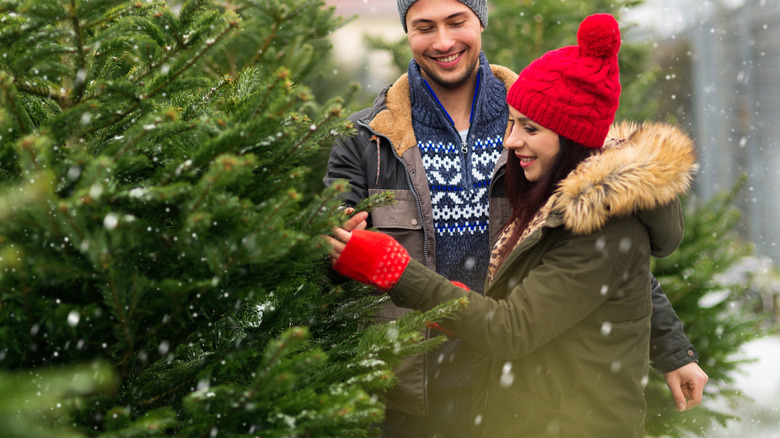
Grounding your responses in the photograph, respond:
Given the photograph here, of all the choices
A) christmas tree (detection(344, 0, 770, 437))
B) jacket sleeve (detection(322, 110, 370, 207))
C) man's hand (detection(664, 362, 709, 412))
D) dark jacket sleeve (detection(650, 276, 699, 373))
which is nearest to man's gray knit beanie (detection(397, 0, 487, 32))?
jacket sleeve (detection(322, 110, 370, 207))

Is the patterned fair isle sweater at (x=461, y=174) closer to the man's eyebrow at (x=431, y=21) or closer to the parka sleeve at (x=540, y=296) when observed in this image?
the man's eyebrow at (x=431, y=21)

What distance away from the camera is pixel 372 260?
1.84 meters

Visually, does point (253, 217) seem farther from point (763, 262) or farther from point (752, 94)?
point (752, 94)

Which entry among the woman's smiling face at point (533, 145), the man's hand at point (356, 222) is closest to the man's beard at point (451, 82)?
the woman's smiling face at point (533, 145)

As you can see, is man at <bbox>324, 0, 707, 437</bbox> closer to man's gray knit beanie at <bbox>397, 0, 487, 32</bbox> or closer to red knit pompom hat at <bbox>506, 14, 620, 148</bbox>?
man's gray knit beanie at <bbox>397, 0, 487, 32</bbox>

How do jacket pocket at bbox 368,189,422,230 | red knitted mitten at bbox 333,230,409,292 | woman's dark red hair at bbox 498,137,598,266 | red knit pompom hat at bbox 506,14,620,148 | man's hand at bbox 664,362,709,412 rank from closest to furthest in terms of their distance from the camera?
red knitted mitten at bbox 333,230,409,292 < red knit pompom hat at bbox 506,14,620,148 < woman's dark red hair at bbox 498,137,598,266 < man's hand at bbox 664,362,709,412 < jacket pocket at bbox 368,189,422,230

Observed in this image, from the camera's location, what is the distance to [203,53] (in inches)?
53.3

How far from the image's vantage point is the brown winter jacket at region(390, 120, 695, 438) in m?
1.87

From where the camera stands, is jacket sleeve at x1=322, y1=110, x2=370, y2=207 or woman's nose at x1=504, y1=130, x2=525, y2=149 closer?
woman's nose at x1=504, y1=130, x2=525, y2=149

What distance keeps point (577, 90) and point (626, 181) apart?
0.35 m

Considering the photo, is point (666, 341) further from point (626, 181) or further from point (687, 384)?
point (626, 181)

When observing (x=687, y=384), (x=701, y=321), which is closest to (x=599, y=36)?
(x=687, y=384)

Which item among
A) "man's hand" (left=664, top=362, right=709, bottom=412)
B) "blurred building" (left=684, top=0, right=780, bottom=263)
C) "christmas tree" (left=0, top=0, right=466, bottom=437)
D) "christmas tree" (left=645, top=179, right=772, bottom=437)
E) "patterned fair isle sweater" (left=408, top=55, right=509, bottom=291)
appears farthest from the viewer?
"blurred building" (left=684, top=0, right=780, bottom=263)

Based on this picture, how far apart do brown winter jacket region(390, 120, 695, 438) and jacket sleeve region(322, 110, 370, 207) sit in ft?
2.59
